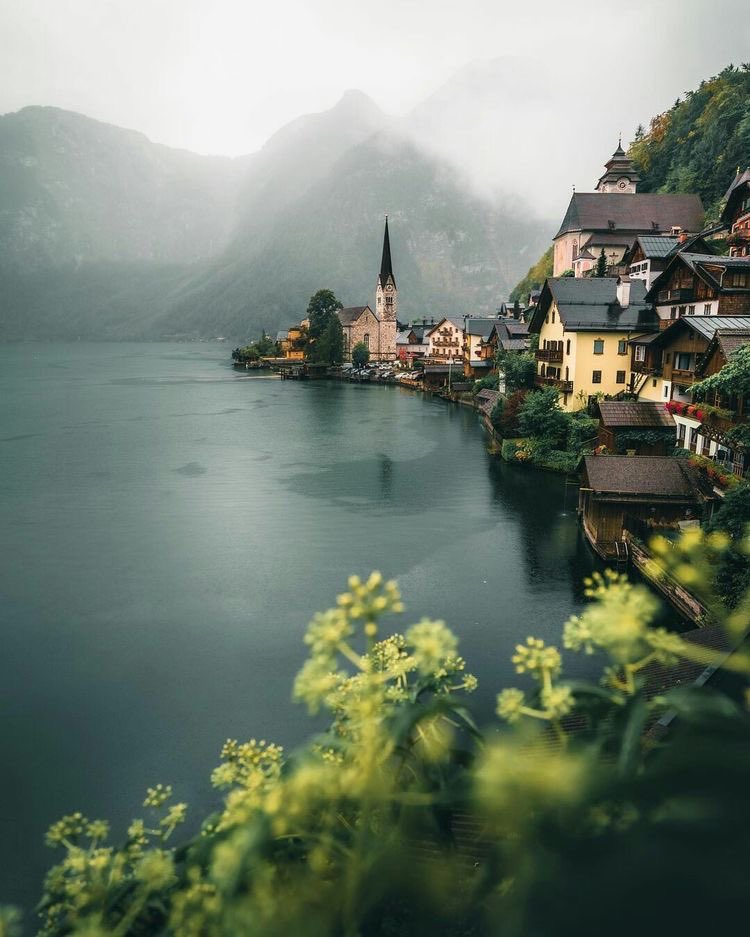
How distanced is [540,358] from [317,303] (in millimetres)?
92622

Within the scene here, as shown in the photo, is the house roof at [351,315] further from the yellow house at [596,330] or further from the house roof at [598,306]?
the yellow house at [596,330]

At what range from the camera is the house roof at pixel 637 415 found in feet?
114

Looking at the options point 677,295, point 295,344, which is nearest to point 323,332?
point 295,344

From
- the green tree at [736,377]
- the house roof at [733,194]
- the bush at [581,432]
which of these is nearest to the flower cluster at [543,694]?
the green tree at [736,377]

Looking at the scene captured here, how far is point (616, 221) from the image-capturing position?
82.1 metres

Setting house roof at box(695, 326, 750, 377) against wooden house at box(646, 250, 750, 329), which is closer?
house roof at box(695, 326, 750, 377)

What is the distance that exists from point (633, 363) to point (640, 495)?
63.8ft

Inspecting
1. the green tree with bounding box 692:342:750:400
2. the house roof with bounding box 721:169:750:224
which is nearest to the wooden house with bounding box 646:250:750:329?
the green tree with bounding box 692:342:750:400

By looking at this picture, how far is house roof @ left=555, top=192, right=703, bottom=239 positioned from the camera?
259 ft

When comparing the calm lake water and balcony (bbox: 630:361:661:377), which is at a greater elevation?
balcony (bbox: 630:361:661:377)

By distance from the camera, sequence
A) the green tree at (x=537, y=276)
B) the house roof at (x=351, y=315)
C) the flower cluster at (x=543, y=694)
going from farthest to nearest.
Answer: the house roof at (x=351, y=315) → the green tree at (x=537, y=276) → the flower cluster at (x=543, y=694)

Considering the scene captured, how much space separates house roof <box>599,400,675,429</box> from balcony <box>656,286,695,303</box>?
27.1 ft

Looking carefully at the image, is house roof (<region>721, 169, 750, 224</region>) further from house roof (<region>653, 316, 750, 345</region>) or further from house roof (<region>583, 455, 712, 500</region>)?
house roof (<region>583, 455, 712, 500</region>)

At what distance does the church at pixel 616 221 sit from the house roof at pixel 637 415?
49.8 m
